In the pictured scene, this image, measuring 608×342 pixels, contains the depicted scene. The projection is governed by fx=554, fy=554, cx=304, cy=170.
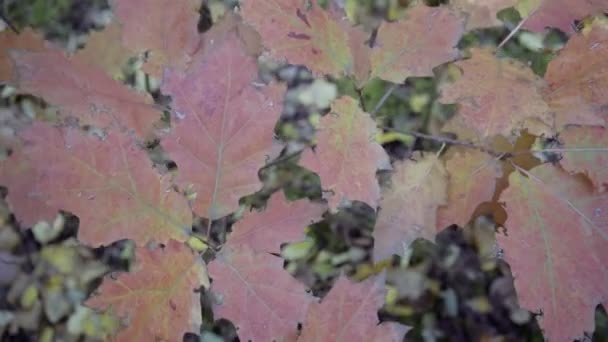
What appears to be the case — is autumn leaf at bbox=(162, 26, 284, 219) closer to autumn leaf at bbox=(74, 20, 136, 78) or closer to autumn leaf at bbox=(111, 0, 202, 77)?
autumn leaf at bbox=(111, 0, 202, 77)

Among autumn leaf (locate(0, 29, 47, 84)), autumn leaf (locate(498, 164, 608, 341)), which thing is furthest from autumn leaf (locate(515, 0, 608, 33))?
autumn leaf (locate(0, 29, 47, 84))

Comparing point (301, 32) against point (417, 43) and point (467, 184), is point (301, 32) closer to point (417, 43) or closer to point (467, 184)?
point (417, 43)

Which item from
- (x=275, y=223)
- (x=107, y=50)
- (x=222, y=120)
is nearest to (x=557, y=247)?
(x=275, y=223)

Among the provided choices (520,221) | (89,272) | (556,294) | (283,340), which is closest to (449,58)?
(520,221)

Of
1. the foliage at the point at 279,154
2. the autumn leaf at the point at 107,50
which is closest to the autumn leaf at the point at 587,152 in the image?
the foliage at the point at 279,154

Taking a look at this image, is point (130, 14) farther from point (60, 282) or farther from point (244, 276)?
point (60, 282)

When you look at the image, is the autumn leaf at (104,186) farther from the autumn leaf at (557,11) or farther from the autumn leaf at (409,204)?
the autumn leaf at (557,11)
